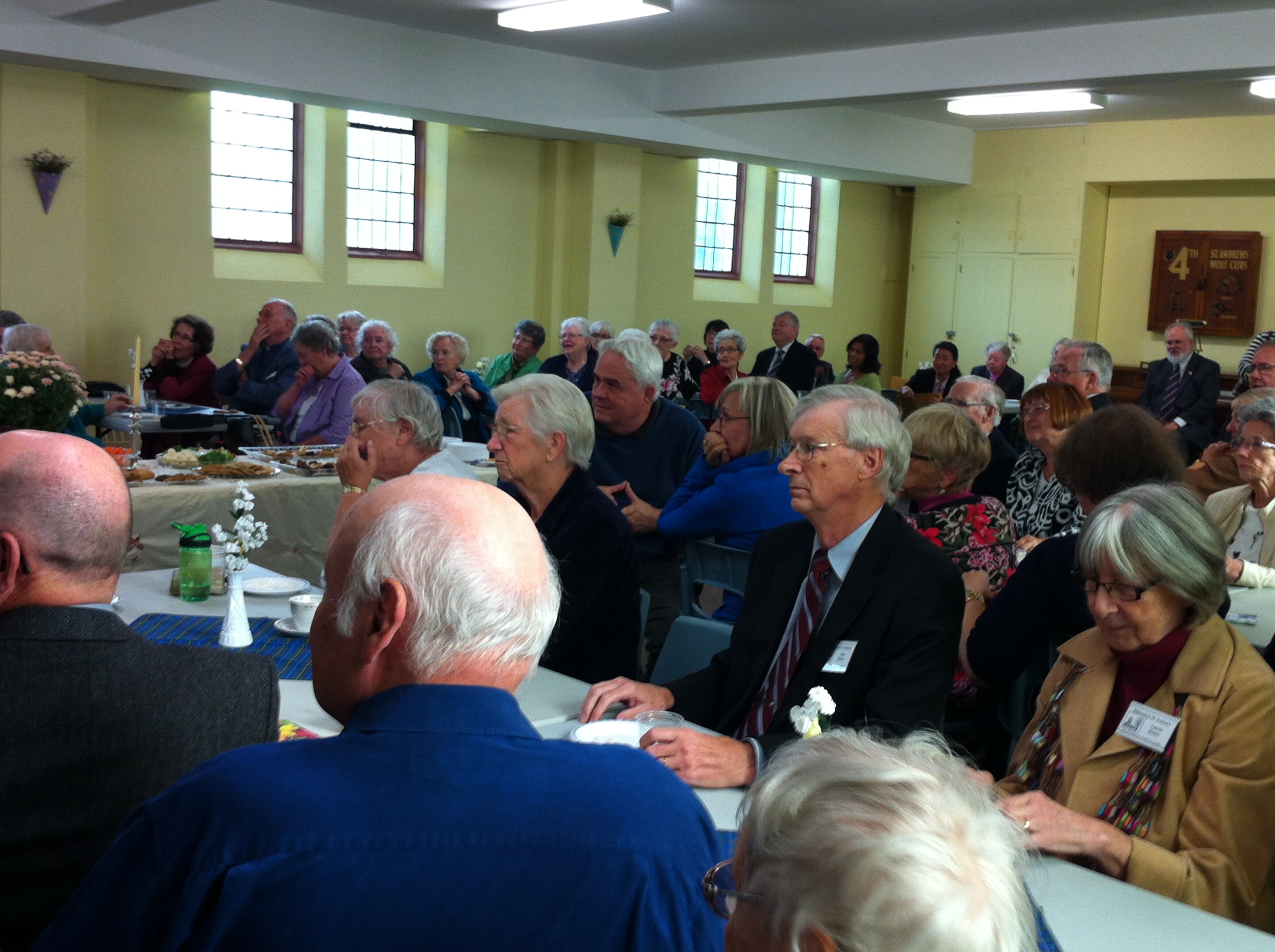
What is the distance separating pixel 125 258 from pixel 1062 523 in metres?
7.37

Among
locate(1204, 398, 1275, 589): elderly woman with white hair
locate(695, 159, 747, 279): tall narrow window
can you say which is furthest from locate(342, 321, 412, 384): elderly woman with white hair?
locate(695, 159, 747, 279): tall narrow window

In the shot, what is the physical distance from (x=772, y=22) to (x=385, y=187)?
408cm

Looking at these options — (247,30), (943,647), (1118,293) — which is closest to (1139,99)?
(1118,293)

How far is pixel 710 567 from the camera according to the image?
4.13 metres

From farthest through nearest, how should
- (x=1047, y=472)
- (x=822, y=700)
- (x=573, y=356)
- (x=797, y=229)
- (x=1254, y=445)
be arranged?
(x=797, y=229), (x=573, y=356), (x=1047, y=472), (x=1254, y=445), (x=822, y=700)

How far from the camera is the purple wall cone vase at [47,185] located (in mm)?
8164

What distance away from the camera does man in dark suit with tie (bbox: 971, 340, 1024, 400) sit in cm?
1138

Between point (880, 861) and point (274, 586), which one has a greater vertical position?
point (880, 861)

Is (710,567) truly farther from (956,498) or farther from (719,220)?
(719,220)

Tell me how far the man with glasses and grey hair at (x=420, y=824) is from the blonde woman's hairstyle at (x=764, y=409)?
9.20 feet

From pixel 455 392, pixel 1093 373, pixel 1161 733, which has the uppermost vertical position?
pixel 1093 373

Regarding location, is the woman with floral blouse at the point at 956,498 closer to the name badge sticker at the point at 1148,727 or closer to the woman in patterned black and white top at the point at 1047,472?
the woman in patterned black and white top at the point at 1047,472

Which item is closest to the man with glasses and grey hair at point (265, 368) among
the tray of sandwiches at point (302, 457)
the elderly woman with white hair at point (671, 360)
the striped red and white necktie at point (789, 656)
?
the tray of sandwiches at point (302, 457)

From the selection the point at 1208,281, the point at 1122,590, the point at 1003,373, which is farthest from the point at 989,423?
the point at 1208,281
